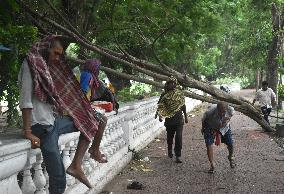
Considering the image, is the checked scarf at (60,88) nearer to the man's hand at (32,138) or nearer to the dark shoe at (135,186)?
the man's hand at (32,138)

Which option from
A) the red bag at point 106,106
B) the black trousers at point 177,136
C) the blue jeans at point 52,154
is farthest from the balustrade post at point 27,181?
the black trousers at point 177,136

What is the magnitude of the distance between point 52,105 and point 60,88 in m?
0.35

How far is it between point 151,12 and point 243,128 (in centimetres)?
777

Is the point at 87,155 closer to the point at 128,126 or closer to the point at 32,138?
the point at 32,138

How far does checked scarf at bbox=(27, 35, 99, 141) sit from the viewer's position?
14.0ft

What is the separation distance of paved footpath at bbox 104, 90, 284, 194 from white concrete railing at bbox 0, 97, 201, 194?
334 millimetres

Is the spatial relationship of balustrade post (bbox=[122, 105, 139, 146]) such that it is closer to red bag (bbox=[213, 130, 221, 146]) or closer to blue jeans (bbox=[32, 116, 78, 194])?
red bag (bbox=[213, 130, 221, 146])

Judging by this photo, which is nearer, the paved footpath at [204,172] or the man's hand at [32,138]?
the man's hand at [32,138]

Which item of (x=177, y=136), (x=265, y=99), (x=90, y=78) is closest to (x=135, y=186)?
(x=90, y=78)

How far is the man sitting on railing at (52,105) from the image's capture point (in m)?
4.21

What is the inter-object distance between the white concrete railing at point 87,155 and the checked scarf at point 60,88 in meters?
0.47

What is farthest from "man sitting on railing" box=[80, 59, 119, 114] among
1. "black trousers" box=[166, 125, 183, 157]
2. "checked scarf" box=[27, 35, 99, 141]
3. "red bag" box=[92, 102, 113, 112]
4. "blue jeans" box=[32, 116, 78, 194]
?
"black trousers" box=[166, 125, 183, 157]

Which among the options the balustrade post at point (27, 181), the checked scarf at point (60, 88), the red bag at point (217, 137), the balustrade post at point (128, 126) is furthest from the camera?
the balustrade post at point (128, 126)

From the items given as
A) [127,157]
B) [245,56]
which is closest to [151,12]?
[127,157]
